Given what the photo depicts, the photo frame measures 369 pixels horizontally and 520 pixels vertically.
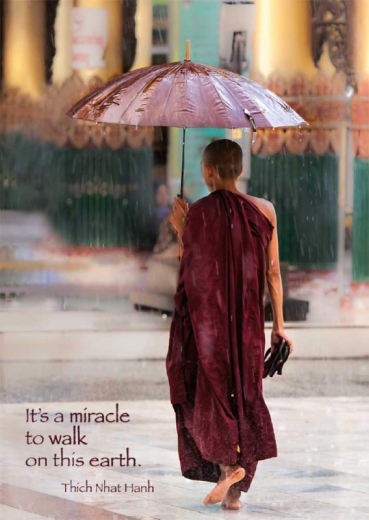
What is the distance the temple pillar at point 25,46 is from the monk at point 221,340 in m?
6.47

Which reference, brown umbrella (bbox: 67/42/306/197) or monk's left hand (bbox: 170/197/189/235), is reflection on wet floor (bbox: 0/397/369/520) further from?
brown umbrella (bbox: 67/42/306/197)

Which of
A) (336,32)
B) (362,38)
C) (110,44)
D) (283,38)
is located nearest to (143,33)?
(110,44)

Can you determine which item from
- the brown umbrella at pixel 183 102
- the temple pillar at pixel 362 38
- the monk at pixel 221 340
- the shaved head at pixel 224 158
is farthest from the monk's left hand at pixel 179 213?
the temple pillar at pixel 362 38

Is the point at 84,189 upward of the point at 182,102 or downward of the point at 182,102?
downward

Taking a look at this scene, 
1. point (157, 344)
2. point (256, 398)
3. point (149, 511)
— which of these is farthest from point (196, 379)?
point (157, 344)

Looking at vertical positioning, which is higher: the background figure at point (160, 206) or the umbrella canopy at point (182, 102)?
the umbrella canopy at point (182, 102)

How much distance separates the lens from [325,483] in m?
7.04

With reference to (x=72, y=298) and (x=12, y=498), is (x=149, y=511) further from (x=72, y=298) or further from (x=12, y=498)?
(x=72, y=298)

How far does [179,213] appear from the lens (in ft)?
20.8

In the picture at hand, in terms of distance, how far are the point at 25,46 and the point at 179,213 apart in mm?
6725

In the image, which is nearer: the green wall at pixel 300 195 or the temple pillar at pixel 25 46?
the temple pillar at pixel 25 46

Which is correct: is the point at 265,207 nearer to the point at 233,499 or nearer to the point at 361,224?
the point at 233,499

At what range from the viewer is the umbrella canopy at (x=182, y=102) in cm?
617

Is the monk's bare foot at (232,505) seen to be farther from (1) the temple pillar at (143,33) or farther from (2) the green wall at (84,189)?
(1) the temple pillar at (143,33)
